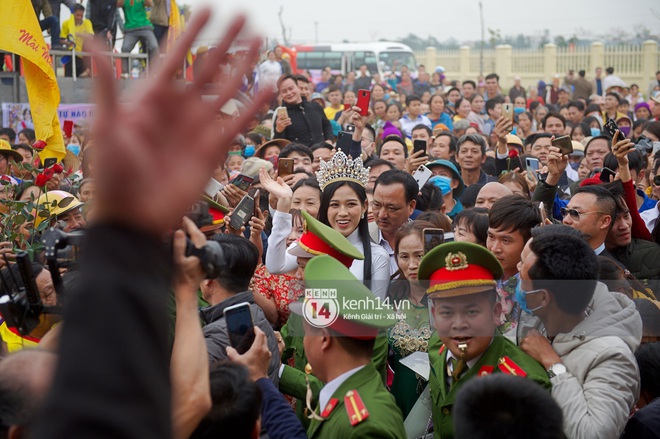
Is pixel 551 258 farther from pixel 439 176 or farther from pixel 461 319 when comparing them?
pixel 439 176

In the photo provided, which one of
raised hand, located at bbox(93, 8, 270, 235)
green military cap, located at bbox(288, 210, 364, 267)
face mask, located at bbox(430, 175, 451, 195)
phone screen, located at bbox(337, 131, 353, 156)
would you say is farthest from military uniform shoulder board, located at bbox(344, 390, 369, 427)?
phone screen, located at bbox(337, 131, 353, 156)

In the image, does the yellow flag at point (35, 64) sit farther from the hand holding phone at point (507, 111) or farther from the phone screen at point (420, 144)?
the hand holding phone at point (507, 111)

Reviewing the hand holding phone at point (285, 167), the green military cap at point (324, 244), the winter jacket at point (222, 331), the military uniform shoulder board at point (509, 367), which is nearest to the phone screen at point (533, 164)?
the hand holding phone at point (285, 167)

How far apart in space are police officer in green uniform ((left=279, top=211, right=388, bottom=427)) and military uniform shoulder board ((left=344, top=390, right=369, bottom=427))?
0.63m

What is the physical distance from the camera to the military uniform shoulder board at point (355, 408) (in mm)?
2652

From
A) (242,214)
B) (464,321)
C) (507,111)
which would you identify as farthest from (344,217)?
(507,111)

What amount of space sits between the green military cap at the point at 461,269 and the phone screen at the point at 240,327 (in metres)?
0.77

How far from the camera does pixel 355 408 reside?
269 centimetres

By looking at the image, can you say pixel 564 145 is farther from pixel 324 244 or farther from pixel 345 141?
pixel 324 244

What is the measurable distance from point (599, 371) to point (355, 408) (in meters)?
0.92

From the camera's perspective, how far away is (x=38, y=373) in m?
2.15

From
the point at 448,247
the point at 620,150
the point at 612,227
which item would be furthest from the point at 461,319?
the point at 620,150

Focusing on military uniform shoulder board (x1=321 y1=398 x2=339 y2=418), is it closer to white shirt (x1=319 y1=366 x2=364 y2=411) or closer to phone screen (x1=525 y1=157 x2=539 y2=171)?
white shirt (x1=319 y1=366 x2=364 y2=411)

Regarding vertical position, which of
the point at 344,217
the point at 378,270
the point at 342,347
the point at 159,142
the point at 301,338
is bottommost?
the point at 301,338
